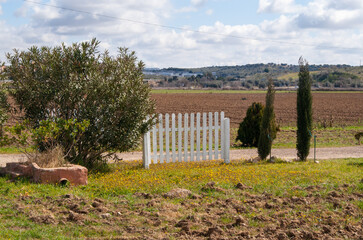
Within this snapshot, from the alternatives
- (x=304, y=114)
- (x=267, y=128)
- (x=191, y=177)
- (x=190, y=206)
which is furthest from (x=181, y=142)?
(x=190, y=206)

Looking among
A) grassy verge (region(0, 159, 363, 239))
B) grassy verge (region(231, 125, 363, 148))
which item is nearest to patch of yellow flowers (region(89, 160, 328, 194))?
grassy verge (region(0, 159, 363, 239))

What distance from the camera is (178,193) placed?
8008 mm

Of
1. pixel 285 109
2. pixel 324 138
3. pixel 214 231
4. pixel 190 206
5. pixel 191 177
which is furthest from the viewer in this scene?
pixel 285 109

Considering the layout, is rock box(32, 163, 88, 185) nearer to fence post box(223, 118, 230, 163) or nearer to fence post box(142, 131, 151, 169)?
fence post box(142, 131, 151, 169)

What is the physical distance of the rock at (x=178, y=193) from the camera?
25.9ft

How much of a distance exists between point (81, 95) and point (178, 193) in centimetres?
367

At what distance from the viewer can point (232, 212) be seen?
6957 millimetres

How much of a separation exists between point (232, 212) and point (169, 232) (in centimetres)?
138

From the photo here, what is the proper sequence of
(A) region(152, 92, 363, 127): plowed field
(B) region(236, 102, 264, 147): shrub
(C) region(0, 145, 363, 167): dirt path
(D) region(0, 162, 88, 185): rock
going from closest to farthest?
(D) region(0, 162, 88, 185): rock < (C) region(0, 145, 363, 167): dirt path < (B) region(236, 102, 264, 147): shrub < (A) region(152, 92, 363, 127): plowed field

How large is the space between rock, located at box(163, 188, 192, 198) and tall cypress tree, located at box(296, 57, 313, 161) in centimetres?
573

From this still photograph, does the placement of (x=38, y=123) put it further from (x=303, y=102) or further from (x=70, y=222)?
(x=303, y=102)

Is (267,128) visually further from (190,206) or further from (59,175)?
(59,175)

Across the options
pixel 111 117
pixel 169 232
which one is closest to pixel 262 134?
pixel 111 117

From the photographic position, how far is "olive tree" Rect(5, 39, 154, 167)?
32.6 feet
